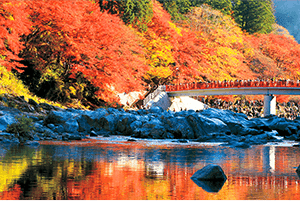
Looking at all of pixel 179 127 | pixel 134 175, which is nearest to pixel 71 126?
pixel 179 127

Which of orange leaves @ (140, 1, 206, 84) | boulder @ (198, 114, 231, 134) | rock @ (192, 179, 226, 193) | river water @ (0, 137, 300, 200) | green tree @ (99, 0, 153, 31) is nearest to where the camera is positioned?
river water @ (0, 137, 300, 200)

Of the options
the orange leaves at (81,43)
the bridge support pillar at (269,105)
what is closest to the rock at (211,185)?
the orange leaves at (81,43)

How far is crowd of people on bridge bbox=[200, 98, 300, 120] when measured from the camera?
54.8 meters

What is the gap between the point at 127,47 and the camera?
3688cm

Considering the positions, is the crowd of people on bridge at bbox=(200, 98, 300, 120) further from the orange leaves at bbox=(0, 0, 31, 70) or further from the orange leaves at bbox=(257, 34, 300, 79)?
the orange leaves at bbox=(0, 0, 31, 70)

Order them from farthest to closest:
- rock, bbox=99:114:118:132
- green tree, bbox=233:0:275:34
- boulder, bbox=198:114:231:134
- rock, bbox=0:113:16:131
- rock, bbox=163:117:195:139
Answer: green tree, bbox=233:0:275:34
rock, bbox=99:114:118:132
boulder, bbox=198:114:231:134
rock, bbox=163:117:195:139
rock, bbox=0:113:16:131

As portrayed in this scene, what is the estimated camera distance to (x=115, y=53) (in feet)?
112

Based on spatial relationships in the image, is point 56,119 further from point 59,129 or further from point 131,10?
point 131,10

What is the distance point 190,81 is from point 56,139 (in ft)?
105

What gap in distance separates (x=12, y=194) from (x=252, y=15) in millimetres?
73142

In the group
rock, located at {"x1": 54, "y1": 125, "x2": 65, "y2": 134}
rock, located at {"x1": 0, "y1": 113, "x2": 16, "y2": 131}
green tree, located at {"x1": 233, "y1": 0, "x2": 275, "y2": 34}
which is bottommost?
rock, located at {"x1": 54, "y1": 125, "x2": 65, "y2": 134}

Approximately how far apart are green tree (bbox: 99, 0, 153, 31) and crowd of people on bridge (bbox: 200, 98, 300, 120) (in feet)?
51.1

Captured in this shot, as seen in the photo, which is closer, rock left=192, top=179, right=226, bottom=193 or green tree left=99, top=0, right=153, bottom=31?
rock left=192, top=179, right=226, bottom=193

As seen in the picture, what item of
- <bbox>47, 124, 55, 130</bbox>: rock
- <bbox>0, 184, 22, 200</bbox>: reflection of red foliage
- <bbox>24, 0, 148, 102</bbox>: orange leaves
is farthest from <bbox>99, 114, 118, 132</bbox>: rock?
<bbox>0, 184, 22, 200</bbox>: reflection of red foliage
